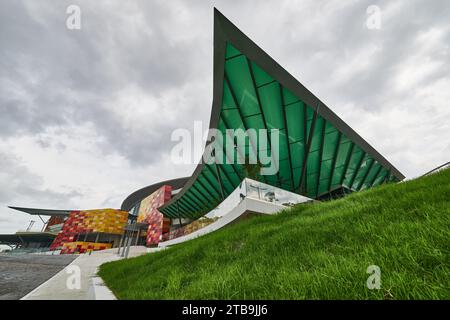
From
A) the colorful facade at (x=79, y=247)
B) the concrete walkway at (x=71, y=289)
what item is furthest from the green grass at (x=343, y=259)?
the colorful facade at (x=79, y=247)

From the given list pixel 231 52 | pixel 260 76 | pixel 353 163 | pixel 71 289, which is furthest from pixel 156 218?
pixel 71 289

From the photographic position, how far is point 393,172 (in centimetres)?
1945

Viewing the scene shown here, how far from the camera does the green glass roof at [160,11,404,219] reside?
899cm

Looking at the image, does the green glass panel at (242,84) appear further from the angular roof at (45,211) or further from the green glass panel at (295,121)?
the angular roof at (45,211)

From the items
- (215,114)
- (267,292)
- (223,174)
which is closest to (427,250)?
(267,292)

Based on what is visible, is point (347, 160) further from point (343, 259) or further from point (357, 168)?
point (343, 259)

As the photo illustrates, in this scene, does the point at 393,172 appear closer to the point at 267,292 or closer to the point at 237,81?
the point at 237,81

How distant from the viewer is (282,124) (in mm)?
12852

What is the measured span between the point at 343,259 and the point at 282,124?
38.3 ft

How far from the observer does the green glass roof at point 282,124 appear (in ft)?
29.5

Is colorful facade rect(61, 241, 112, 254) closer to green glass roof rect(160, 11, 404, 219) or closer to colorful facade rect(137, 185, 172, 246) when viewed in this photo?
colorful facade rect(137, 185, 172, 246)

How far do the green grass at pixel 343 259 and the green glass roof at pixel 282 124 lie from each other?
767 centimetres

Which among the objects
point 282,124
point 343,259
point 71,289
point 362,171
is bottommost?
point 71,289

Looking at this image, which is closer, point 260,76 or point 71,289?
point 71,289
